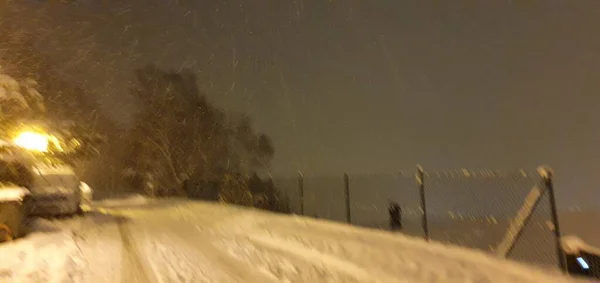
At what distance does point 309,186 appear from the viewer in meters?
18.0

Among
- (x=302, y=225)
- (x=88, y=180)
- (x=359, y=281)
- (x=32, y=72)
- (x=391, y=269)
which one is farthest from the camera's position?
(x=88, y=180)

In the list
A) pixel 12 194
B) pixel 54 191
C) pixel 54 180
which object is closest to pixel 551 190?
pixel 12 194

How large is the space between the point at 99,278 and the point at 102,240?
4.67 metres

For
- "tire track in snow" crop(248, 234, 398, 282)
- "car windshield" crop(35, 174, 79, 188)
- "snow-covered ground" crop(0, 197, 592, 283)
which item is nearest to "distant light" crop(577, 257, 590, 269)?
"snow-covered ground" crop(0, 197, 592, 283)

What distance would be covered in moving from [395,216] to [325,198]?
3.76m

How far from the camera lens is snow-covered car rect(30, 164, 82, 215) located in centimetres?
1752

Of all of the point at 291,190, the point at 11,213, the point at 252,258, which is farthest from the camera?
the point at 291,190

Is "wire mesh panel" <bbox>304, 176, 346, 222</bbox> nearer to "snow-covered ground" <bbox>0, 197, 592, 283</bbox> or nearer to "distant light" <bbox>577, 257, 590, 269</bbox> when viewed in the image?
"snow-covered ground" <bbox>0, 197, 592, 283</bbox>

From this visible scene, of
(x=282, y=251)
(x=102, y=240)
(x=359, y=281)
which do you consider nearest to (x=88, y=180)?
(x=102, y=240)

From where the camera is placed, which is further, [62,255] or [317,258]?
[62,255]

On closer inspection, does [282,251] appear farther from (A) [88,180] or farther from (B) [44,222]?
(A) [88,180]

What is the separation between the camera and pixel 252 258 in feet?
30.8

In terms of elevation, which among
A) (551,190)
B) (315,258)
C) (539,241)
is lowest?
(539,241)

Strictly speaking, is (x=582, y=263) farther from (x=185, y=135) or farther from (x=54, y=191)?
(x=185, y=135)
